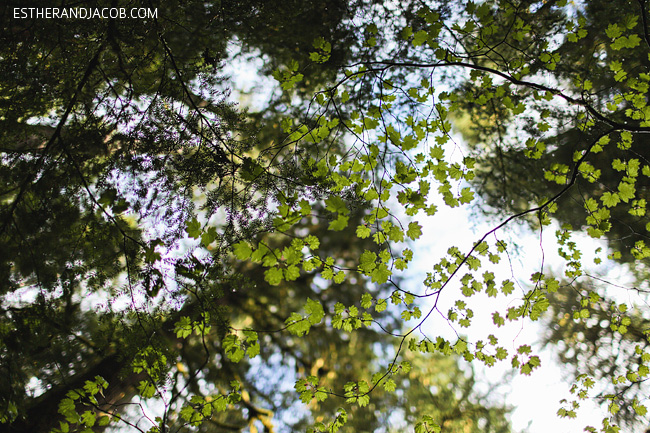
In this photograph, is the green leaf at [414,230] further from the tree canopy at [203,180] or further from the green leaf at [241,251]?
the green leaf at [241,251]

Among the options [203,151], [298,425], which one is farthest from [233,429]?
[203,151]

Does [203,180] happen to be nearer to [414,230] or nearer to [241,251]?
[241,251]

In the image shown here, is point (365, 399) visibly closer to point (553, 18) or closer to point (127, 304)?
point (127, 304)

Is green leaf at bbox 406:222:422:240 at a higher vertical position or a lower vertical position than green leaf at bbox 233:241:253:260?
higher

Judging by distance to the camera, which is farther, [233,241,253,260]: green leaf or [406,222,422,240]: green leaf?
[406,222,422,240]: green leaf

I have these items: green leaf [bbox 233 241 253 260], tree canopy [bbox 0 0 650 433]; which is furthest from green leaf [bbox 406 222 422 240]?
green leaf [bbox 233 241 253 260]

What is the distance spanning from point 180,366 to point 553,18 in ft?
25.5

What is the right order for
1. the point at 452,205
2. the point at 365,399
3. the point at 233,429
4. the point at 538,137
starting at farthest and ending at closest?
the point at 233,429 → the point at 538,137 → the point at 452,205 → the point at 365,399

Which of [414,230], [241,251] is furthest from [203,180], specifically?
[414,230]

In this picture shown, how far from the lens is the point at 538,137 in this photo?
14.7ft

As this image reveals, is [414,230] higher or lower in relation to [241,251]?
higher

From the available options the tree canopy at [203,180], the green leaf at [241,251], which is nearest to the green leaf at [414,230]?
the tree canopy at [203,180]

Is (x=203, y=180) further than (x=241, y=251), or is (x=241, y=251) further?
(x=203, y=180)

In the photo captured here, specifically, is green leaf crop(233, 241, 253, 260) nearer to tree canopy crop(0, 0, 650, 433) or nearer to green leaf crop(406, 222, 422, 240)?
tree canopy crop(0, 0, 650, 433)
